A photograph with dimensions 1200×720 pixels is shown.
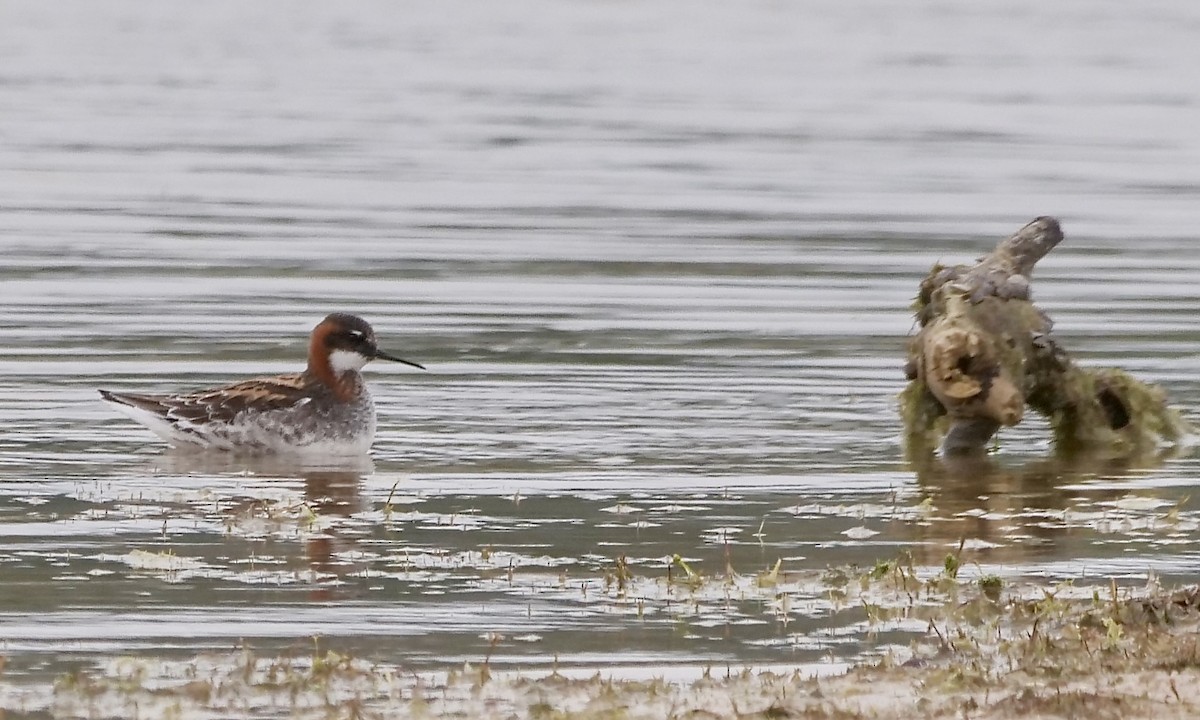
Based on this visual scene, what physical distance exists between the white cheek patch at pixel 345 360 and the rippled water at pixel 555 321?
1.37ft

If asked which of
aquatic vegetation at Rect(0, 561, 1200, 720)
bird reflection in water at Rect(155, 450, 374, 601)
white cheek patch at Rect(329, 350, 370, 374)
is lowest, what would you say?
aquatic vegetation at Rect(0, 561, 1200, 720)

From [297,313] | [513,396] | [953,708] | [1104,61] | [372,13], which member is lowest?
[953,708]

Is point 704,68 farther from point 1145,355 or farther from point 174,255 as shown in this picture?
point 1145,355

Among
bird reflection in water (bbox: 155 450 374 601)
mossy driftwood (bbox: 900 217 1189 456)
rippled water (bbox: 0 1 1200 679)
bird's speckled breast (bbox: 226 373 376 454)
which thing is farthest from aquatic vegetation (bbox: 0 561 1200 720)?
bird's speckled breast (bbox: 226 373 376 454)

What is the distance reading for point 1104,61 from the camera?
41938 mm

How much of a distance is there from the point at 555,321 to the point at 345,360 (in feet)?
12.7

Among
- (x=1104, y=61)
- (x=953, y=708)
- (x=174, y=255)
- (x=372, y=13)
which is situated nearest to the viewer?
(x=953, y=708)

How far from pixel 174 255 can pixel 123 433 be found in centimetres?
707

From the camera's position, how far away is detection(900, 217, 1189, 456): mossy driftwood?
13.9 m

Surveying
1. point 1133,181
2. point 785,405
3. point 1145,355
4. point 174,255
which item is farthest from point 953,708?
point 1133,181

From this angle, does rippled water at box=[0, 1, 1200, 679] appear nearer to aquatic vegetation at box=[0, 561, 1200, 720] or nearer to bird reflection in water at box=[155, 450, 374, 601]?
bird reflection in water at box=[155, 450, 374, 601]

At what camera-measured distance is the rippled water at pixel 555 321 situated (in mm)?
10477

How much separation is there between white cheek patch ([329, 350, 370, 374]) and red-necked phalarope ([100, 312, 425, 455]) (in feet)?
0.90

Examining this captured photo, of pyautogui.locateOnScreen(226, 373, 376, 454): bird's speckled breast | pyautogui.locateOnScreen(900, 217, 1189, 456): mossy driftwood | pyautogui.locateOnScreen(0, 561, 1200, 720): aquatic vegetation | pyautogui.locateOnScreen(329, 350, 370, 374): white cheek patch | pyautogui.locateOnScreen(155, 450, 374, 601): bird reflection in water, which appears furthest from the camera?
pyautogui.locateOnScreen(329, 350, 370, 374): white cheek patch
